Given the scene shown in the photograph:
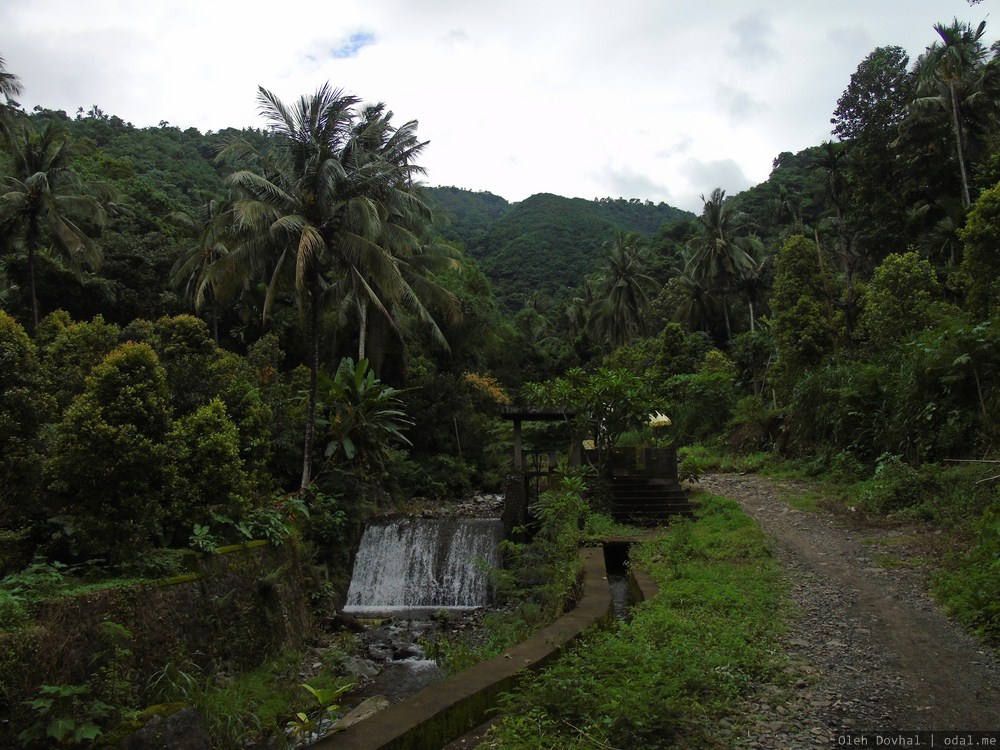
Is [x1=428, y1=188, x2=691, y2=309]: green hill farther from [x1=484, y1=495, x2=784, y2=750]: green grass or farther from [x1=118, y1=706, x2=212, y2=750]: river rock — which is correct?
[x1=118, y1=706, x2=212, y2=750]: river rock

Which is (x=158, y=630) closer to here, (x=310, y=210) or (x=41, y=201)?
(x=310, y=210)

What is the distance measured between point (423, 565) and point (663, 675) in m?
10.3

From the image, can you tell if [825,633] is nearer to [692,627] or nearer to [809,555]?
[692,627]

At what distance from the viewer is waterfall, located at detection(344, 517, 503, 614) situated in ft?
43.5

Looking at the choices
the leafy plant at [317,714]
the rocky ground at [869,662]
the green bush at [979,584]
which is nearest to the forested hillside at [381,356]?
the green bush at [979,584]

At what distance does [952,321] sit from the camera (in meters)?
11.3

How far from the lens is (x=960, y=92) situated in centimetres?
1964

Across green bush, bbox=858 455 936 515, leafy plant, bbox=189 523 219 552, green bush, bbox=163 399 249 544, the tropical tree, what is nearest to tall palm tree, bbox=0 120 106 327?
green bush, bbox=163 399 249 544

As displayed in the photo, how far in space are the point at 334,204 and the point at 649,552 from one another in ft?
33.9

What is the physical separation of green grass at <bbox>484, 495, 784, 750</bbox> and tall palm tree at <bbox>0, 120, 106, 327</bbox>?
20194mm

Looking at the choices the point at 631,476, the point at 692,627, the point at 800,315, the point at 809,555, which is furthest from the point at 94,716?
the point at 800,315

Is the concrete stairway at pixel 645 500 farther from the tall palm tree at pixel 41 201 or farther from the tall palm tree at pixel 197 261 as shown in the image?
the tall palm tree at pixel 41 201

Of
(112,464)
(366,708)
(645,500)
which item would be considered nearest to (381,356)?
(645,500)

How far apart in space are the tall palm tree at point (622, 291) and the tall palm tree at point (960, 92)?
1928 cm
